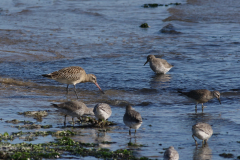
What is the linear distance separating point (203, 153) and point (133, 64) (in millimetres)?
9780

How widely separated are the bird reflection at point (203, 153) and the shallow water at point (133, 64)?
19mm

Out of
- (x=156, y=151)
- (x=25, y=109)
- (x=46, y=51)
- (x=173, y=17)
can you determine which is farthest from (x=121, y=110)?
(x=173, y=17)

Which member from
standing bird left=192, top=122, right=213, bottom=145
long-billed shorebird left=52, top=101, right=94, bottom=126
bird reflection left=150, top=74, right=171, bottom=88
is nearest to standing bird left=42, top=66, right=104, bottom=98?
bird reflection left=150, top=74, right=171, bottom=88

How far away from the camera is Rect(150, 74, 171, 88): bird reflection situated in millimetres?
14208

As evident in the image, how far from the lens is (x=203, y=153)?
24.8 feet

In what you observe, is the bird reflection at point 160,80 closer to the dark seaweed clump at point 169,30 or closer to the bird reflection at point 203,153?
the bird reflection at point 203,153

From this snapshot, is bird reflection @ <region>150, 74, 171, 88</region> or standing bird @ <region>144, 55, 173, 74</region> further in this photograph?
standing bird @ <region>144, 55, 173, 74</region>

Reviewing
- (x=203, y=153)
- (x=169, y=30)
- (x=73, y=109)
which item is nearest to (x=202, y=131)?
(x=203, y=153)

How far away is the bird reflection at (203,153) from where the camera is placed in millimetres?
7319

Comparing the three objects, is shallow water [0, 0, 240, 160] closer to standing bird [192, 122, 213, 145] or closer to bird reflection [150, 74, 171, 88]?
bird reflection [150, 74, 171, 88]

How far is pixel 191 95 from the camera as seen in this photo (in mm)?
11227

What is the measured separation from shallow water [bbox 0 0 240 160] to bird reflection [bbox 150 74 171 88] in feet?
0.11

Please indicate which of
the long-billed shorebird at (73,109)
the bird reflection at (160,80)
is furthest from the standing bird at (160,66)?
the long-billed shorebird at (73,109)

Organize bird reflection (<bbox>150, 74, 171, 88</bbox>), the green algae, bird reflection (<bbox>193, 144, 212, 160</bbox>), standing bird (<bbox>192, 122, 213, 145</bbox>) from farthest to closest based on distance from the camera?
1. bird reflection (<bbox>150, 74, 171, 88</bbox>)
2. standing bird (<bbox>192, 122, 213, 145</bbox>)
3. bird reflection (<bbox>193, 144, 212, 160</bbox>)
4. the green algae
